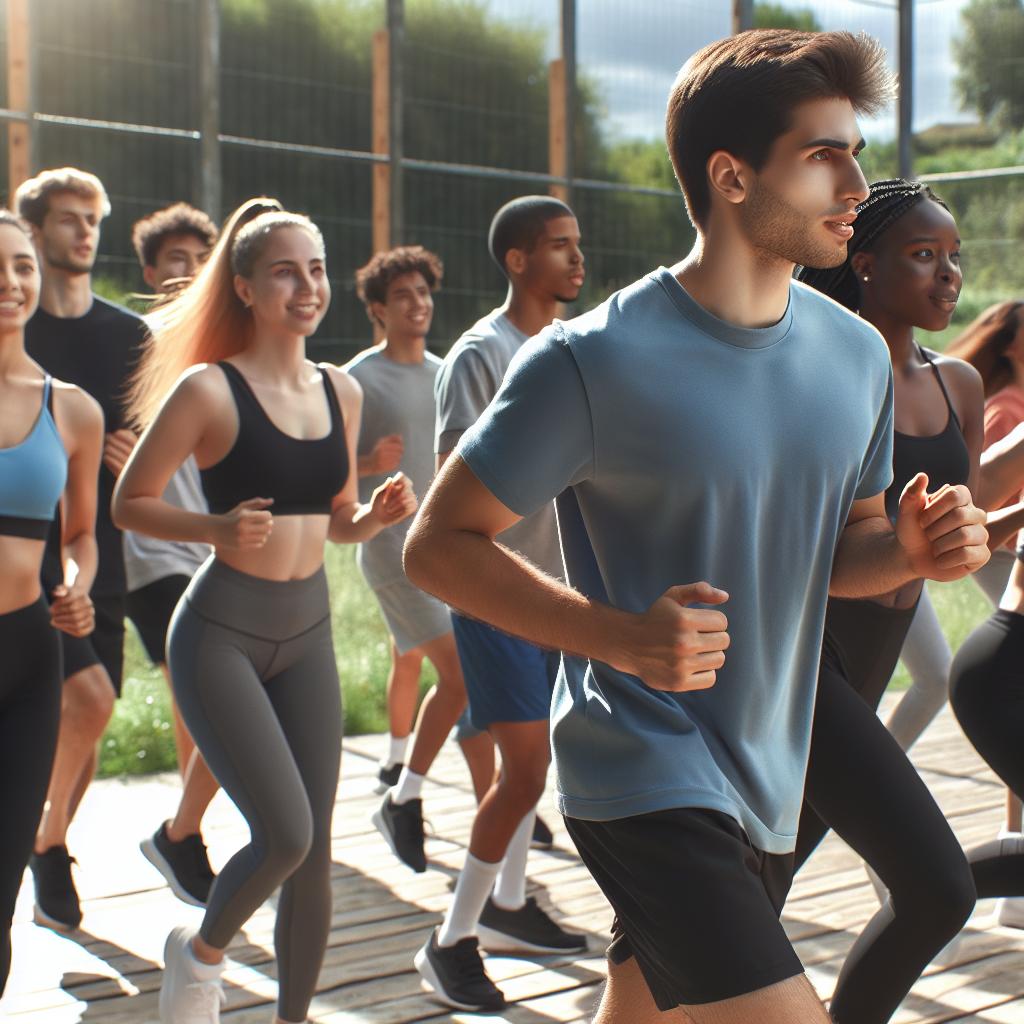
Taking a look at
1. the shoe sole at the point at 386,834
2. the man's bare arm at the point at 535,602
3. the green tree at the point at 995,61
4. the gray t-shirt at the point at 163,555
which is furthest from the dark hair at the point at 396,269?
the green tree at the point at 995,61

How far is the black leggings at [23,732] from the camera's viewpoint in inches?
132

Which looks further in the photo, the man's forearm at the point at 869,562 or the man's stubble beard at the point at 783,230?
the man's forearm at the point at 869,562

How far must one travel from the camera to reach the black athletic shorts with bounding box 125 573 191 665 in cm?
572

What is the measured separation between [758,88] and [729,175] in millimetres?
125

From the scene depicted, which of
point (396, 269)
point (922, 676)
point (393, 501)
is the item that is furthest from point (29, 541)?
point (396, 269)

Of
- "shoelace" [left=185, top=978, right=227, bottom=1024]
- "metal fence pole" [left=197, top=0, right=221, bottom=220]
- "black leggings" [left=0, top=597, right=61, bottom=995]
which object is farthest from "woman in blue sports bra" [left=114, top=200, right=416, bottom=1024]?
"metal fence pole" [left=197, top=0, right=221, bottom=220]

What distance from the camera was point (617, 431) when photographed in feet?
7.40

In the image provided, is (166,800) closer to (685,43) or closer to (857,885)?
(857,885)

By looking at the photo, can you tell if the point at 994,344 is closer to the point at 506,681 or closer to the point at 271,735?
the point at 506,681

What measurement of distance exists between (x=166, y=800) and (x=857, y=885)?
104 inches

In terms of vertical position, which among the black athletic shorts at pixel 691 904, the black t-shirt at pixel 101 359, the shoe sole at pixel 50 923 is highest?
the black t-shirt at pixel 101 359

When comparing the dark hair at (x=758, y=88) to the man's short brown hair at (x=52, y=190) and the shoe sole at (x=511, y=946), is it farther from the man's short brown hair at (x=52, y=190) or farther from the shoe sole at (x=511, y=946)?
the man's short brown hair at (x=52, y=190)

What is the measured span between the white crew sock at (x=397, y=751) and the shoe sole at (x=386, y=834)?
78 centimetres

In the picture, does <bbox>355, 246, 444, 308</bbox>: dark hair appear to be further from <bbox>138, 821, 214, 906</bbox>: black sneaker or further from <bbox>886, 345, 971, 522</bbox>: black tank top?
<bbox>886, 345, 971, 522</bbox>: black tank top
